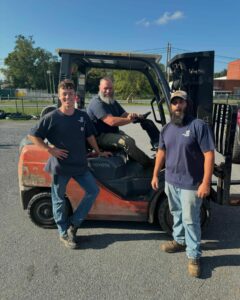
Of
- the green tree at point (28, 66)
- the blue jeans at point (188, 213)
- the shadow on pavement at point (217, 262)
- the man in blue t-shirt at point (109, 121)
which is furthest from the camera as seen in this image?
the green tree at point (28, 66)

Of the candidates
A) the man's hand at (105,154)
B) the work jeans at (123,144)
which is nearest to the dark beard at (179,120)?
the work jeans at (123,144)

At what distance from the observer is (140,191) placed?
403 centimetres

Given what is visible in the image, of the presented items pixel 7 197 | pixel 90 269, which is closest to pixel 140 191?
pixel 90 269

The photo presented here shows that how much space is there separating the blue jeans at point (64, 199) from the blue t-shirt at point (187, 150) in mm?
976

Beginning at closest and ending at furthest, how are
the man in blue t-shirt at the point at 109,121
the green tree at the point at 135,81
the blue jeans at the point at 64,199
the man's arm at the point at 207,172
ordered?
the man's arm at the point at 207,172, the blue jeans at the point at 64,199, the man in blue t-shirt at the point at 109,121, the green tree at the point at 135,81

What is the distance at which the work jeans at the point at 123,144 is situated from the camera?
3793 millimetres

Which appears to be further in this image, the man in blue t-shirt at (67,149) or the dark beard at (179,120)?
the man in blue t-shirt at (67,149)

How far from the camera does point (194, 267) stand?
10.4ft

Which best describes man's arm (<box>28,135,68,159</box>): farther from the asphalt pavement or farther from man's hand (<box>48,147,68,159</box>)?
the asphalt pavement

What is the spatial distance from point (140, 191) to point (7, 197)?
8.02 ft

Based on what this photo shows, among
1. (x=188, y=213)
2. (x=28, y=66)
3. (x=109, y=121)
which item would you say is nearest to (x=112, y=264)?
(x=188, y=213)

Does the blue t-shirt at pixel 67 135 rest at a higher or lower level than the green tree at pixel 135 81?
lower

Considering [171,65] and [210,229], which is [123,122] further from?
[210,229]

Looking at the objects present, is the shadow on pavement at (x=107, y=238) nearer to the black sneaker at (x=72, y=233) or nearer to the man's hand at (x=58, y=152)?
the black sneaker at (x=72, y=233)
